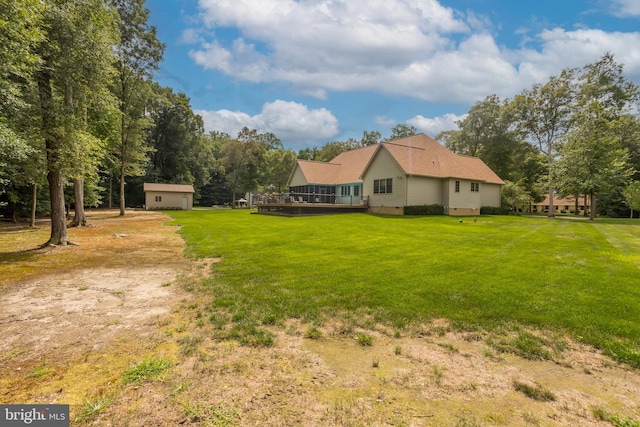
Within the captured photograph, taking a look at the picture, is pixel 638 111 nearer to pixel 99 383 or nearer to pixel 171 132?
pixel 99 383

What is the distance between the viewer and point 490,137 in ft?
131

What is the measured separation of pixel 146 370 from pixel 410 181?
81.0 ft

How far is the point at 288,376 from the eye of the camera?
3115mm

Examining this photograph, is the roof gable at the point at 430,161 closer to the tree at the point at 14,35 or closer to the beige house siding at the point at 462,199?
the beige house siding at the point at 462,199

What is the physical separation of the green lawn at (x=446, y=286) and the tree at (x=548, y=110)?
30818 mm

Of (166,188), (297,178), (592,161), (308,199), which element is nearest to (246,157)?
(166,188)

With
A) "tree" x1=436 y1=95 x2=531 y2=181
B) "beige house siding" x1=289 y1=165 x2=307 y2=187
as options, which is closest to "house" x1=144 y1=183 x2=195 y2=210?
"beige house siding" x1=289 y1=165 x2=307 y2=187

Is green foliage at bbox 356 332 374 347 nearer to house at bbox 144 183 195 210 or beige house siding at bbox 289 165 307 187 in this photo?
beige house siding at bbox 289 165 307 187

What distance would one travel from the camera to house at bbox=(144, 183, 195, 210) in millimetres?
42656

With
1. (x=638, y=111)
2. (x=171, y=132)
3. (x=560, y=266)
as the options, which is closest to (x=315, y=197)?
(x=560, y=266)

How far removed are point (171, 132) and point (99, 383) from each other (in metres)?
54.7

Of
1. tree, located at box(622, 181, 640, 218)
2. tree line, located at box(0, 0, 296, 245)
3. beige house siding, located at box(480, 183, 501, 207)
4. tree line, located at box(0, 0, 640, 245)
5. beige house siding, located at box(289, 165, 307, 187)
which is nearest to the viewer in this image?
tree line, located at box(0, 0, 296, 245)

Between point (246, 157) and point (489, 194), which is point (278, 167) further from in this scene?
point (489, 194)

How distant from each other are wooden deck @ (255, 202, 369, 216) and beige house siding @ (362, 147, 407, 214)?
1652mm
